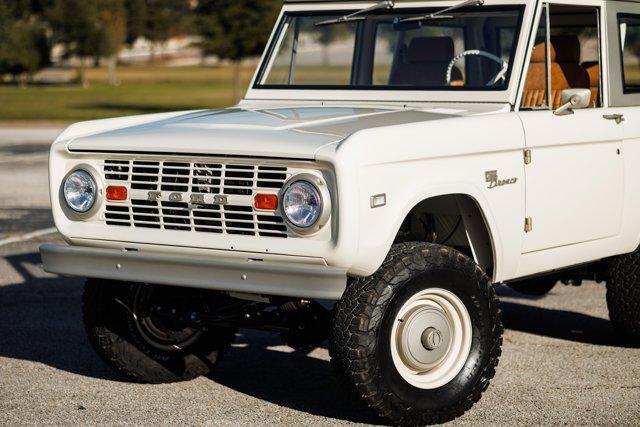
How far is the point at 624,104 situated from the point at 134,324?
2996 millimetres

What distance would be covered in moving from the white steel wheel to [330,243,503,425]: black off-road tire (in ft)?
0.13

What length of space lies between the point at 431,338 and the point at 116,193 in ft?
5.23

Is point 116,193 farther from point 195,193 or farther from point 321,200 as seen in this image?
point 321,200

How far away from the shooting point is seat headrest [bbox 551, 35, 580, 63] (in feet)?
21.5

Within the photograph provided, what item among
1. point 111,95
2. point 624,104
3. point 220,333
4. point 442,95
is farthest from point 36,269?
point 111,95

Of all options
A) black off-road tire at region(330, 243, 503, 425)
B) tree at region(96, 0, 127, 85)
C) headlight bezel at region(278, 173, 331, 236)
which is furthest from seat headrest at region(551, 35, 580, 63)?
tree at region(96, 0, 127, 85)

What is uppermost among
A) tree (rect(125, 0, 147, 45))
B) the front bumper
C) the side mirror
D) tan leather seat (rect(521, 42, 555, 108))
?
tree (rect(125, 0, 147, 45))

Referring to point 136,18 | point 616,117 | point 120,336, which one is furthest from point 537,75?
point 136,18

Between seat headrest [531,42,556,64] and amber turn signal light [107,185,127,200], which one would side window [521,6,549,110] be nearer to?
seat headrest [531,42,556,64]

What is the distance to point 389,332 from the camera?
494cm

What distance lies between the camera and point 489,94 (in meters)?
5.99

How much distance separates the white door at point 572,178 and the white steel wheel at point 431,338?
24.5 inches

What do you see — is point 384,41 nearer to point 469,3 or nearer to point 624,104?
point 469,3

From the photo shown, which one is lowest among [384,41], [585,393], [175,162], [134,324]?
[585,393]
